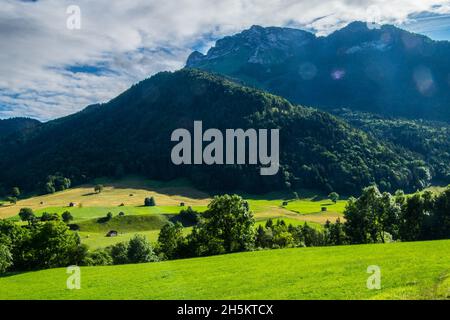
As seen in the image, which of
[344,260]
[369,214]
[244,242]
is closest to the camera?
[344,260]

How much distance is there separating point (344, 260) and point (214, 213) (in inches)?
1512

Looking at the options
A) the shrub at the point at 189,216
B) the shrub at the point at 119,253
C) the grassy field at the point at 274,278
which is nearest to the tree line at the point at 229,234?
the shrub at the point at 119,253

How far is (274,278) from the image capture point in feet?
128

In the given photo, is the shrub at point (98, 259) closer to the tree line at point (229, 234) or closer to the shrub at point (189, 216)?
the tree line at point (229, 234)

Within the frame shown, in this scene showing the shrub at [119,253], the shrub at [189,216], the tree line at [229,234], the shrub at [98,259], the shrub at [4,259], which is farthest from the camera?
the shrub at [189,216]

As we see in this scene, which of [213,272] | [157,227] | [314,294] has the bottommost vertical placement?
[157,227]

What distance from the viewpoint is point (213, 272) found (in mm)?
47594

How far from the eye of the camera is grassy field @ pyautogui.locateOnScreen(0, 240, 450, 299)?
29766mm

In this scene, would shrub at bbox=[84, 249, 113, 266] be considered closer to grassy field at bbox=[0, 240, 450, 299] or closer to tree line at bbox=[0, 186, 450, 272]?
tree line at bbox=[0, 186, 450, 272]

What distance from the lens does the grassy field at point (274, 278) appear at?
97.7 feet

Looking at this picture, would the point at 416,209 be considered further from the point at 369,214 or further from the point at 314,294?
the point at 314,294

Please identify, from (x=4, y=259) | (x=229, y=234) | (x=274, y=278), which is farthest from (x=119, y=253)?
(x=274, y=278)
